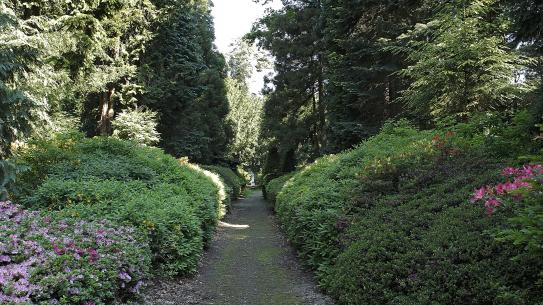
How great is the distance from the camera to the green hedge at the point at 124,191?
5.91 m

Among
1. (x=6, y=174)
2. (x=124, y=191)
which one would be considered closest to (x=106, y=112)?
(x=6, y=174)

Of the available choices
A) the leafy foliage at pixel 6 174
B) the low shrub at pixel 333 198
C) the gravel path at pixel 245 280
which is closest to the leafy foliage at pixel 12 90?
the leafy foliage at pixel 6 174

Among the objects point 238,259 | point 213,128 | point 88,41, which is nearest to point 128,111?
point 88,41

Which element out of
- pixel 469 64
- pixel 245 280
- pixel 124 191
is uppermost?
pixel 469 64

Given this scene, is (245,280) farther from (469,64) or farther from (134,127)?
(134,127)

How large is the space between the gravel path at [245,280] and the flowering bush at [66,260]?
0.77 m

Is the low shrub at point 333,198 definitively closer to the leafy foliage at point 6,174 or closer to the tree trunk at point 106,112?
the leafy foliage at point 6,174

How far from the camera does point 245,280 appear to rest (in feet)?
22.6

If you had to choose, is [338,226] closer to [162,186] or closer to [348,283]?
[348,283]

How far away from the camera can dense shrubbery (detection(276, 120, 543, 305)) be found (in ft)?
11.3

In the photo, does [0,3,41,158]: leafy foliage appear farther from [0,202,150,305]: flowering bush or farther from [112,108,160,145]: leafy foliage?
[112,108,160,145]: leafy foliage

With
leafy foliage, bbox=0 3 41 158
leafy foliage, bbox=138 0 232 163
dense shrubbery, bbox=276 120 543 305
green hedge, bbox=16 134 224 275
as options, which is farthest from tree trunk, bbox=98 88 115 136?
dense shrubbery, bbox=276 120 543 305

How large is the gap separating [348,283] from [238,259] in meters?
4.04

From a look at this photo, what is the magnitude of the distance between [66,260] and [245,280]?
151 inches
